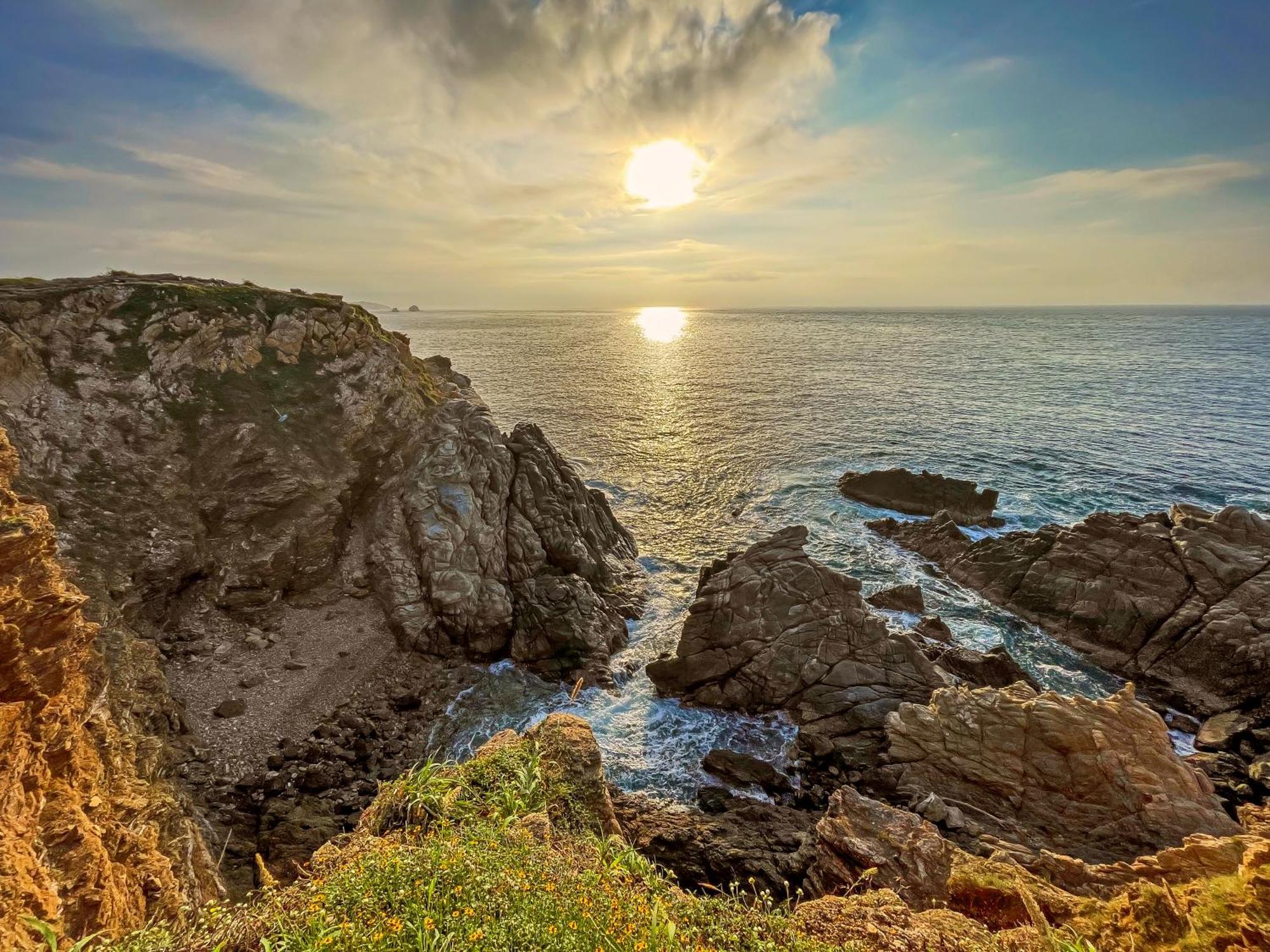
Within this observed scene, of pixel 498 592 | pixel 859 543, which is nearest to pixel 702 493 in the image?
pixel 859 543

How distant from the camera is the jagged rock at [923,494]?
3747 centimetres

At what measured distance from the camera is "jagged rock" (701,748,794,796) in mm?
19391

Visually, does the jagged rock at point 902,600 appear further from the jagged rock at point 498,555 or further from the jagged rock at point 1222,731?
the jagged rock at point 498,555

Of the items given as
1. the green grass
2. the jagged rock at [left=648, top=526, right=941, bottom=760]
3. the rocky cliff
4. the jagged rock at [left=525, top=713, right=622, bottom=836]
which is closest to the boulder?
the rocky cliff

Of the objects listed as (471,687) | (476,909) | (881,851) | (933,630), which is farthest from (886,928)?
(933,630)

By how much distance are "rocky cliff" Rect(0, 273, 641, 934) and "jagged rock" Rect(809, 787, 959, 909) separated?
42.6 feet

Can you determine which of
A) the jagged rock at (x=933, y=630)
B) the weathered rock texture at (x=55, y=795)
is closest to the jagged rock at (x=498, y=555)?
the weathered rock texture at (x=55, y=795)

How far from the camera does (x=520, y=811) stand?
33.8 ft

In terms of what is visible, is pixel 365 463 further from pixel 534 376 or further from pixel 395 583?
pixel 534 376

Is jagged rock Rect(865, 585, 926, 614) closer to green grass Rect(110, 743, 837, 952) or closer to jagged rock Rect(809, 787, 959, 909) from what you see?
jagged rock Rect(809, 787, 959, 909)

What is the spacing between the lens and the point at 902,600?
28.8m

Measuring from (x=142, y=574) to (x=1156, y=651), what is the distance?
47.2 m

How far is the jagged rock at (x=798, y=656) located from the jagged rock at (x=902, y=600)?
19.1ft

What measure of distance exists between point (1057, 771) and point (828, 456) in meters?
35.2
